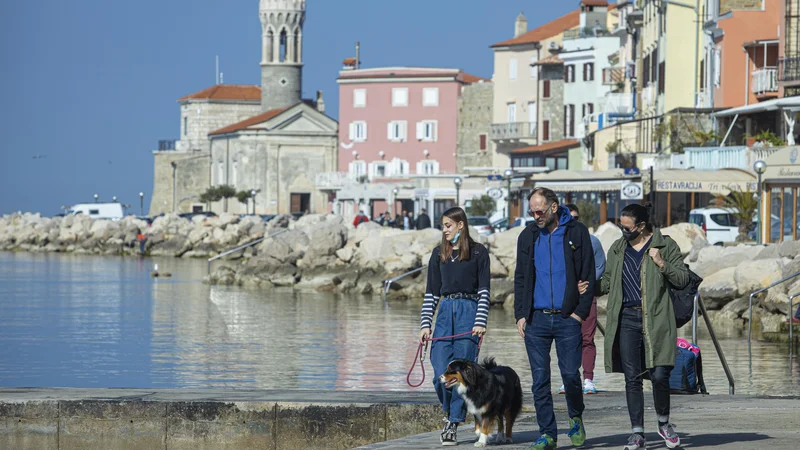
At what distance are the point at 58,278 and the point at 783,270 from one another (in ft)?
91.3

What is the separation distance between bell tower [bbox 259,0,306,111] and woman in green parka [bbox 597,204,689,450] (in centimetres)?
9656

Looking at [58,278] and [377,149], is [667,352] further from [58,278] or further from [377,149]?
[377,149]

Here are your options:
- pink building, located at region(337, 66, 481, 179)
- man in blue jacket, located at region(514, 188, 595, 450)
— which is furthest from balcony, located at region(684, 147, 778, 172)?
pink building, located at region(337, 66, 481, 179)

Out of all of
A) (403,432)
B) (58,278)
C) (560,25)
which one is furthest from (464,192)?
(403,432)

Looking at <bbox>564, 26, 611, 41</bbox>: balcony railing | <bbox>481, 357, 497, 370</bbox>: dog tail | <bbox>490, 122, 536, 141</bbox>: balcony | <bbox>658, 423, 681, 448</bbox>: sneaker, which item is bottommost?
<bbox>658, 423, 681, 448</bbox>: sneaker

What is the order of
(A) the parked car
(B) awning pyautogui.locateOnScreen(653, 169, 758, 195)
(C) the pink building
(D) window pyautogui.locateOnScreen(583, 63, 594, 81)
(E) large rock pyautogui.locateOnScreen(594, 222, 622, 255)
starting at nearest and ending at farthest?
(E) large rock pyautogui.locateOnScreen(594, 222, 622, 255) < (B) awning pyautogui.locateOnScreen(653, 169, 758, 195) < (A) the parked car < (D) window pyautogui.locateOnScreen(583, 63, 594, 81) < (C) the pink building

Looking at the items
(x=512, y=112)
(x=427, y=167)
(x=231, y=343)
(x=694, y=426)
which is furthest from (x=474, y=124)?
(x=694, y=426)

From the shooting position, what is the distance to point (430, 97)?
89.9 meters

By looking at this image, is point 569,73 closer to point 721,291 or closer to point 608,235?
point 608,235

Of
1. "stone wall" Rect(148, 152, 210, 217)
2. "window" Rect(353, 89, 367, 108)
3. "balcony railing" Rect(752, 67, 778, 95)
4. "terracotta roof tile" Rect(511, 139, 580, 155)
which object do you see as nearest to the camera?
"balcony railing" Rect(752, 67, 778, 95)

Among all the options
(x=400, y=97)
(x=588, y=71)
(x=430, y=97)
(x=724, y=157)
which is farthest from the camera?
(x=400, y=97)

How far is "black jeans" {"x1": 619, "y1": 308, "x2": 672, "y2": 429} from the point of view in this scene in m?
8.42

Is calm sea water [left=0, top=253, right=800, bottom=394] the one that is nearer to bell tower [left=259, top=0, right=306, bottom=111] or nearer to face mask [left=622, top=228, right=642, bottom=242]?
face mask [left=622, top=228, right=642, bottom=242]

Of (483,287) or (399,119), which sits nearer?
(483,287)
